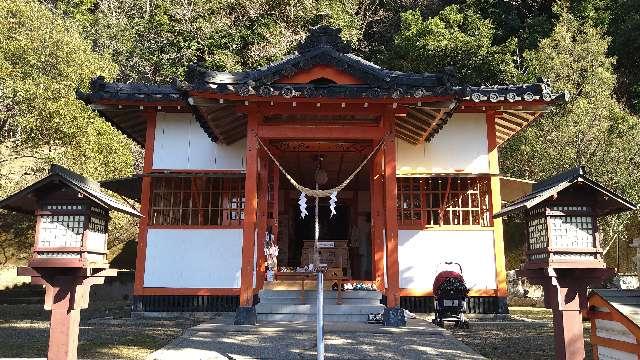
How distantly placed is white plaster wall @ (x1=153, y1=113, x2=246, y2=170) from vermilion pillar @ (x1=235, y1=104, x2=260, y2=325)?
2.36 m

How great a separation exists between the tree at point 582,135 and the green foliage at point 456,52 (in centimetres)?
379

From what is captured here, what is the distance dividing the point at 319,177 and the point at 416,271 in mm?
3945

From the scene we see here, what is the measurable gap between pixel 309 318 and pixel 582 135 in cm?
1273

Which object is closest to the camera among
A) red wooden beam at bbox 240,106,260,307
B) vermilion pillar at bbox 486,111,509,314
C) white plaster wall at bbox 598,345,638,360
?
white plaster wall at bbox 598,345,638,360

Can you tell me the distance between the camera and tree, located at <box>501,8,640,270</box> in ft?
54.4

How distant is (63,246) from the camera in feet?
18.9

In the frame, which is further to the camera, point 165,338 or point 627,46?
point 627,46

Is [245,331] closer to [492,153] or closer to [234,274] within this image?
[234,274]

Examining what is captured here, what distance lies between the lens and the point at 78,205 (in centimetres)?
588

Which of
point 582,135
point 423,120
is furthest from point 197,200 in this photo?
point 582,135

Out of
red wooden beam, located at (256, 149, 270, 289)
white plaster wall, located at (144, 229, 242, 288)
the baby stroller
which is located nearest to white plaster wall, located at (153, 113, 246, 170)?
red wooden beam, located at (256, 149, 270, 289)

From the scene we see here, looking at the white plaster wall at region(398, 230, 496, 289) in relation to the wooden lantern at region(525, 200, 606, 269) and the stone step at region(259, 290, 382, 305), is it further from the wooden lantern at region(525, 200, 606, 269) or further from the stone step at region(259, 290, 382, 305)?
the wooden lantern at region(525, 200, 606, 269)

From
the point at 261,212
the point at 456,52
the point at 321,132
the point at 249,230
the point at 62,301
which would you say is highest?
the point at 456,52

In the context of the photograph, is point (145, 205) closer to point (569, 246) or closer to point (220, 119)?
point (220, 119)
